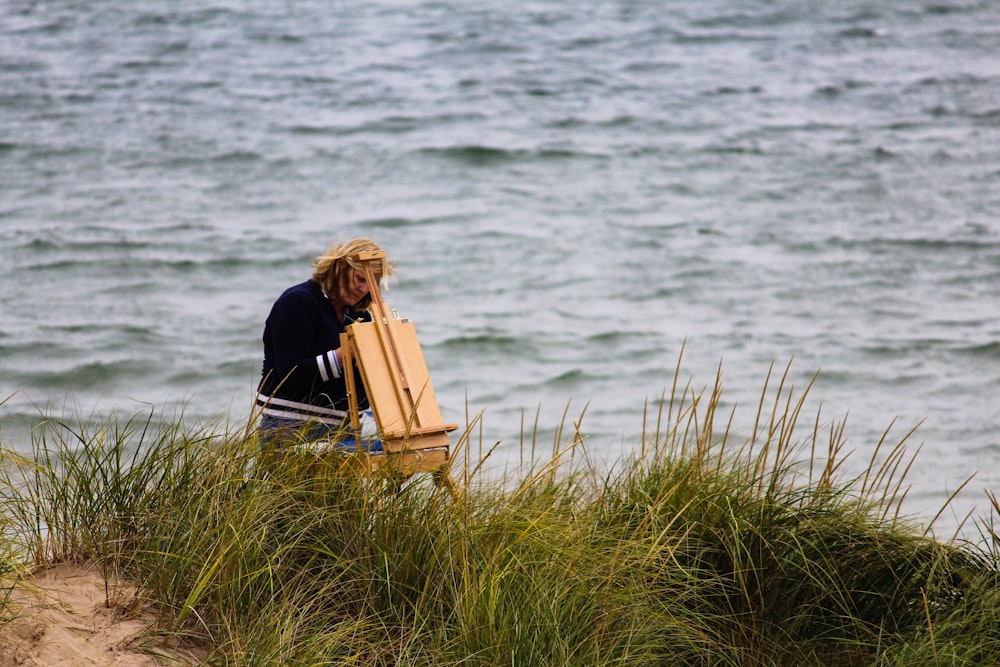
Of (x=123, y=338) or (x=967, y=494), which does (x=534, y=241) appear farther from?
(x=967, y=494)

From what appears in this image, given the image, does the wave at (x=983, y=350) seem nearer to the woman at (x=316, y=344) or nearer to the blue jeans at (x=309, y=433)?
the woman at (x=316, y=344)

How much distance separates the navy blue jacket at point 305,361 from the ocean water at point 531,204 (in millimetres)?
1060

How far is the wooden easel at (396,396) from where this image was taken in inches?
161

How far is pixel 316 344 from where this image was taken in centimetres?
484

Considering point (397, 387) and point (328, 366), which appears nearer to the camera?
point (397, 387)

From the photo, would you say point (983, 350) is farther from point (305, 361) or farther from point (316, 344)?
point (305, 361)

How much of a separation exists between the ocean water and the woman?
1072 millimetres

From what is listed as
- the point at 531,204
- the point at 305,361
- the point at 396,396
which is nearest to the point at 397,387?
the point at 396,396

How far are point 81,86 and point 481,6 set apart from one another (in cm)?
1009

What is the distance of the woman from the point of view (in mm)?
4648

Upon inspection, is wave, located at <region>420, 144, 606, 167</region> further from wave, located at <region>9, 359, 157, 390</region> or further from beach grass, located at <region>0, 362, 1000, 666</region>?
beach grass, located at <region>0, 362, 1000, 666</region>

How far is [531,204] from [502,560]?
11647mm

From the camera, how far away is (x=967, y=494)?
7.95 meters

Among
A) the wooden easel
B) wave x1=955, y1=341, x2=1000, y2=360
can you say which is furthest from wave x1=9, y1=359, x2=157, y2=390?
wave x1=955, y1=341, x2=1000, y2=360
